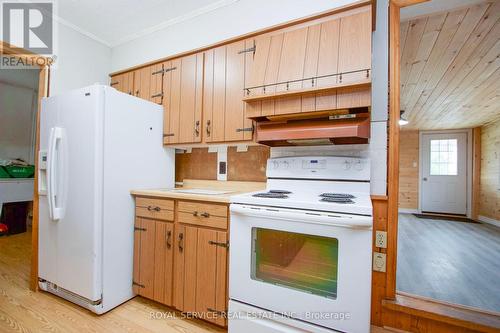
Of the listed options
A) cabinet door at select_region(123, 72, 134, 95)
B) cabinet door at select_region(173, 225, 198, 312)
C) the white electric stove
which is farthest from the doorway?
cabinet door at select_region(123, 72, 134, 95)

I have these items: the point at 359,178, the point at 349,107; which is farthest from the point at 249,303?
the point at 349,107

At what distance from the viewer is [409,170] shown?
6562mm

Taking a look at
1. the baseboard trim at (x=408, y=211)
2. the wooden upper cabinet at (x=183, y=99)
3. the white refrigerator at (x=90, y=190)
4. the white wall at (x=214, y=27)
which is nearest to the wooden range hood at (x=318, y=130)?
the wooden upper cabinet at (x=183, y=99)

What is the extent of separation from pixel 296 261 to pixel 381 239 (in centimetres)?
64

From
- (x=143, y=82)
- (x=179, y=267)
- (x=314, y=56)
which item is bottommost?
(x=179, y=267)

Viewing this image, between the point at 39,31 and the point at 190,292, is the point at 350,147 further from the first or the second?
the point at 39,31

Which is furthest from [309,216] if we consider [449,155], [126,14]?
[449,155]

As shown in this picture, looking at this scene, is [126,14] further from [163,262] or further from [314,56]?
[163,262]

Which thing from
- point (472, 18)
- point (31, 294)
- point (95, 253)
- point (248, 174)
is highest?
point (472, 18)

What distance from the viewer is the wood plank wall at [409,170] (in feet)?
21.3

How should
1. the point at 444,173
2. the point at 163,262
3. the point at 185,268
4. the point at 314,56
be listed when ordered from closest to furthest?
the point at 314,56, the point at 185,268, the point at 163,262, the point at 444,173

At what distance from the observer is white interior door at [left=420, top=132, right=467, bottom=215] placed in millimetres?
5988

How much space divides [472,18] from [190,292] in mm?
2955

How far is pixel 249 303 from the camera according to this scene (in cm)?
138
